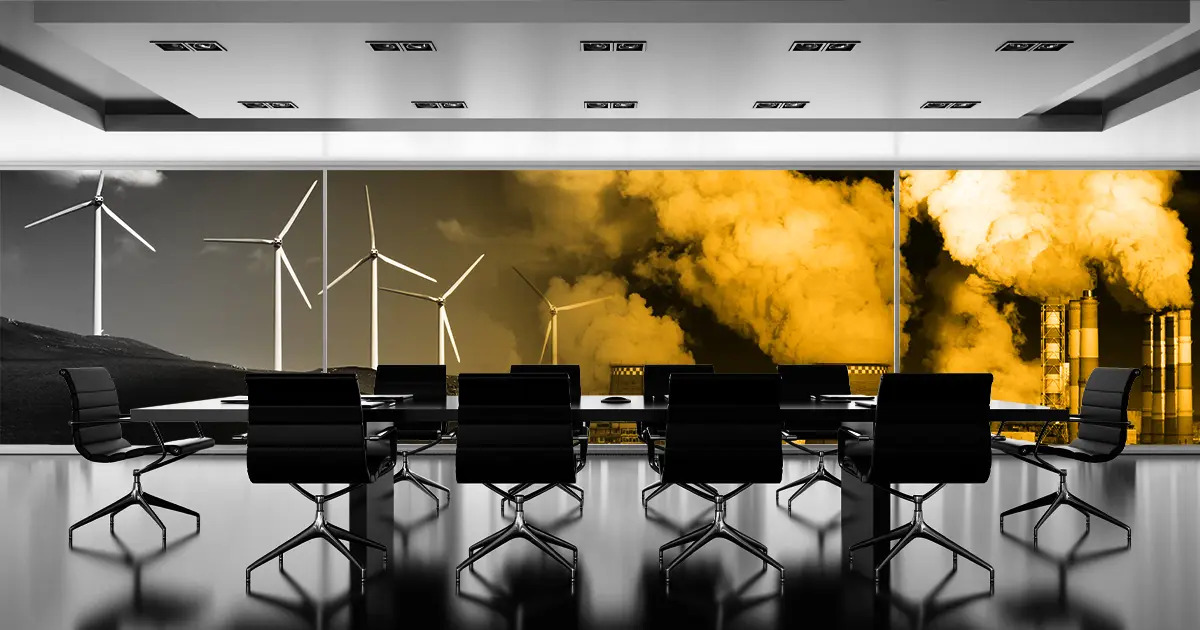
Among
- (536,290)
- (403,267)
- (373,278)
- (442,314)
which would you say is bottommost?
(442,314)

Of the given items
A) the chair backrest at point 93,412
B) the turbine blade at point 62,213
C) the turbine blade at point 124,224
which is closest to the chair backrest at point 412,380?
the chair backrest at point 93,412

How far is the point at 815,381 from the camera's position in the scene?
18.2 ft

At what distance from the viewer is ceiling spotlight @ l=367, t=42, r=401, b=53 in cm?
458

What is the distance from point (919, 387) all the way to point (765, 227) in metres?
5.18

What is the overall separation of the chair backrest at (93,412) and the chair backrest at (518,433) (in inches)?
85.4

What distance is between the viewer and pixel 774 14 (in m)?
4.26

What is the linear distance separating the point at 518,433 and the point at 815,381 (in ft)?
8.56

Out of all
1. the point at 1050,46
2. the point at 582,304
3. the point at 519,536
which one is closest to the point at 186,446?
the point at 519,536

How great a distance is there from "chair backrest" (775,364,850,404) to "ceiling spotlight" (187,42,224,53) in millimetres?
3833

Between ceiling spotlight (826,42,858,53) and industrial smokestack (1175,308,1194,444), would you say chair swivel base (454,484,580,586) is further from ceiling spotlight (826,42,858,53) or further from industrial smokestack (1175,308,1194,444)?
industrial smokestack (1175,308,1194,444)

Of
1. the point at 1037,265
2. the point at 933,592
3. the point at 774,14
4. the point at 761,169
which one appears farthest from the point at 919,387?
the point at 1037,265

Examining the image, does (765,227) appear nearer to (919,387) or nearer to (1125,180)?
(1125,180)

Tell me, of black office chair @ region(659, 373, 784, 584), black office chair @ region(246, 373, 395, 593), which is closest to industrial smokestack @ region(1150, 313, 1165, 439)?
black office chair @ region(659, 373, 784, 584)

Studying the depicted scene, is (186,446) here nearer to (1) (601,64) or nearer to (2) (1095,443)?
(1) (601,64)
